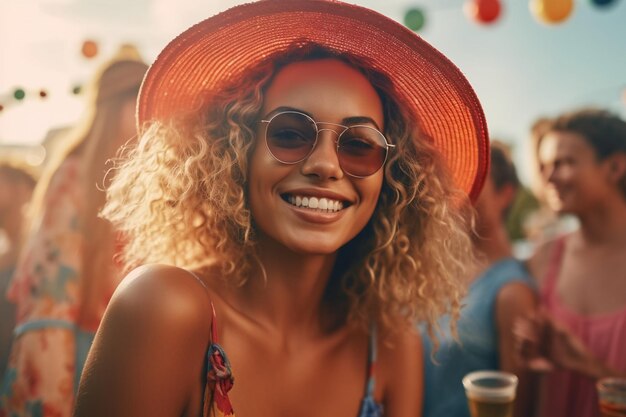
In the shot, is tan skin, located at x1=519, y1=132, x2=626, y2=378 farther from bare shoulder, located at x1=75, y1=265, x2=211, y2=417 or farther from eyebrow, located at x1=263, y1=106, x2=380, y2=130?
bare shoulder, located at x1=75, y1=265, x2=211, y2=417

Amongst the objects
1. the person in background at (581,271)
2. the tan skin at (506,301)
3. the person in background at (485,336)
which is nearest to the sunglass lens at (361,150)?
the person in background at (485,336)

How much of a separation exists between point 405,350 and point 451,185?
687 millimetres

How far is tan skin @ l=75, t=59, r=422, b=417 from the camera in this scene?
1555 millimetres

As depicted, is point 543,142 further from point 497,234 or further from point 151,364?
point 151,364

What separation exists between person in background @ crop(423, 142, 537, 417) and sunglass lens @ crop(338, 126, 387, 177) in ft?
3.68

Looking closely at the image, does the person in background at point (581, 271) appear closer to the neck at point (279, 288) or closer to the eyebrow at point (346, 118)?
the neck at point (279, 288)

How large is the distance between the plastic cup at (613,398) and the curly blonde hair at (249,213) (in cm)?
62

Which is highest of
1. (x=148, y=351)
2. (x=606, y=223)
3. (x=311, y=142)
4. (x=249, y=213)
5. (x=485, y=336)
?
(x=311, y=142)

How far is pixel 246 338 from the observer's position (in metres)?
1.96

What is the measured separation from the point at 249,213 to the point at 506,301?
1871mm

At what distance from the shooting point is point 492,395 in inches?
83.9

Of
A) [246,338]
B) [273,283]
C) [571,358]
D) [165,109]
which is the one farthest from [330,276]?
[571,358]

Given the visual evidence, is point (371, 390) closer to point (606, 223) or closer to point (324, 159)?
point (324, 159)

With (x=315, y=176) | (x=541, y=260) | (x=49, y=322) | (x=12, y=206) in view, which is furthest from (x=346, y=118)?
(x=12, y=206)
